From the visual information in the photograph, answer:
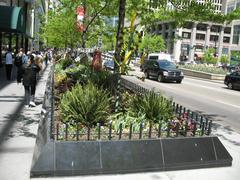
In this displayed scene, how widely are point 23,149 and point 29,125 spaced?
2510 mm

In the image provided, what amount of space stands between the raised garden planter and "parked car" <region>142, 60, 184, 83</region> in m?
24.3

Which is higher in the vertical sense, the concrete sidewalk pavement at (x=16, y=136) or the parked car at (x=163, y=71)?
the parked car at (x=163, y=71)

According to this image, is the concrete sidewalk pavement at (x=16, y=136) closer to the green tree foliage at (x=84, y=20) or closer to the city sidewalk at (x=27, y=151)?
the city sidewalk at (x=27, y=151)

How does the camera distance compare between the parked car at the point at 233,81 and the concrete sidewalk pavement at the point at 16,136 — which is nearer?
the concrete sidewalk pavement at the point at 16,136

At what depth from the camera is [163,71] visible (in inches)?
1275

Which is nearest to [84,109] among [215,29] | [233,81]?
[233,81]

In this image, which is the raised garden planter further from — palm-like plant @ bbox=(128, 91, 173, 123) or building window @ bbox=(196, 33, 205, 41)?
building window @ bbox=(196, 33, 205, 41)

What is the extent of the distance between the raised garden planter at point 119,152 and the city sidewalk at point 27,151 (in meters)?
0.15

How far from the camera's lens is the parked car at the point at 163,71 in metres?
32.0

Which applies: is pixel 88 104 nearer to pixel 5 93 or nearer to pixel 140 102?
pixel 140 102

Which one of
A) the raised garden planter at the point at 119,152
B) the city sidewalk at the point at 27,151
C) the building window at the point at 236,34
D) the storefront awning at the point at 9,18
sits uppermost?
the building window at the point at 236,34

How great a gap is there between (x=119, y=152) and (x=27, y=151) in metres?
1.93

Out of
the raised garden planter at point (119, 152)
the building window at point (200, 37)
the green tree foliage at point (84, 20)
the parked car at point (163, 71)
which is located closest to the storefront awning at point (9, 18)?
the green tree foliage at point (84, 20)

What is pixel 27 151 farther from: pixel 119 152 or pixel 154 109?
pixel 154 109
